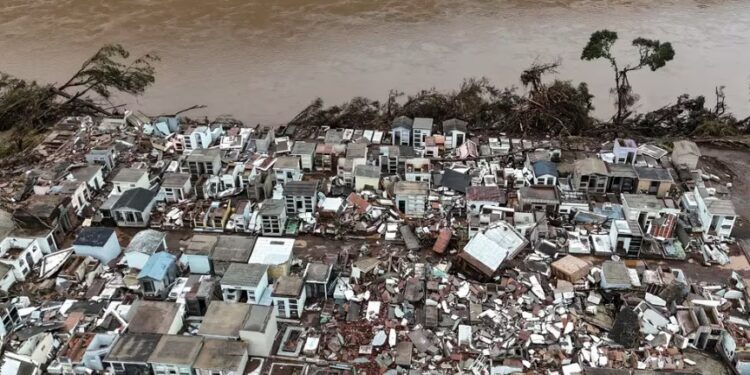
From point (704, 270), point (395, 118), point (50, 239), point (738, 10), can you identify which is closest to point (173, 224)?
point (50, 239)

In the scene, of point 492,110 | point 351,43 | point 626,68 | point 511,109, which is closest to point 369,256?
point 492,110

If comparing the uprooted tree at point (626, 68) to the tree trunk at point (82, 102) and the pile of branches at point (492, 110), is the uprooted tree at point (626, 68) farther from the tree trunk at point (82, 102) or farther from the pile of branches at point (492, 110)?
the tree trunk at point (82, 102)

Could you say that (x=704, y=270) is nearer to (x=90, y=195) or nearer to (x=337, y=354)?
(x=337, y=354)

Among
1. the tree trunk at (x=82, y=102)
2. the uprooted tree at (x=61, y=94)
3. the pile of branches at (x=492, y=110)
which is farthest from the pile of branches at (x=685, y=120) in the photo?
the tree trunk at (x=82, y=102)

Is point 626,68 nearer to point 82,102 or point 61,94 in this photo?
point 82,102

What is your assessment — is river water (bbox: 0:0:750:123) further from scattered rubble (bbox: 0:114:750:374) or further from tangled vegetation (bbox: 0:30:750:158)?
scattered rubble (bbox: 0:114:750:374)

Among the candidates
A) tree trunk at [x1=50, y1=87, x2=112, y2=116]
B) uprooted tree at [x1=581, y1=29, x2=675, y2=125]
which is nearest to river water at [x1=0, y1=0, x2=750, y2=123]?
uprooted tree at [x1=581, y1=29, x2=675, y2=125]
